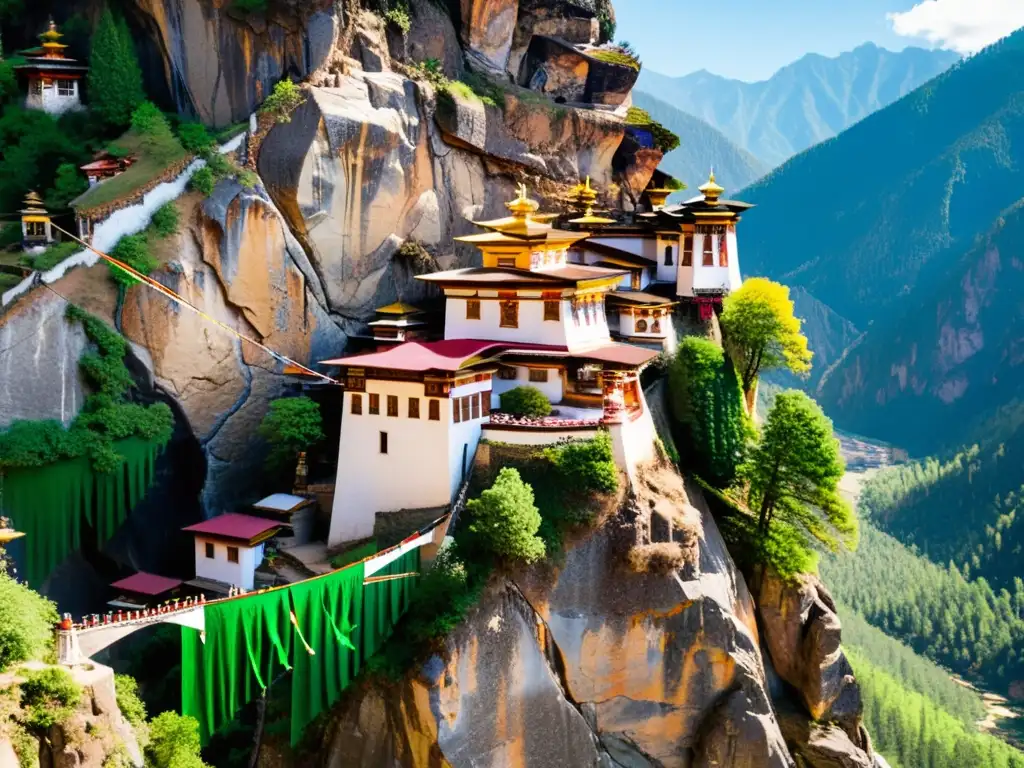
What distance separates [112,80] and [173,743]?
→ 2546 cm

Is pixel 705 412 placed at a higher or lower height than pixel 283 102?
lower

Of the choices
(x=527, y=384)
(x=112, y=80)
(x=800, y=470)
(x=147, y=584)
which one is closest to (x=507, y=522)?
(x=527, y=384)

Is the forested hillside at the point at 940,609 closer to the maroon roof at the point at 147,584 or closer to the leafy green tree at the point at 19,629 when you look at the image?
the maroon roof at the point at 147,584

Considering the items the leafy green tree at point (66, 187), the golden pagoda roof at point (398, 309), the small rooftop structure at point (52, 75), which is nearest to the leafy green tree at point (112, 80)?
the small rooftop structure at point (52, 75)

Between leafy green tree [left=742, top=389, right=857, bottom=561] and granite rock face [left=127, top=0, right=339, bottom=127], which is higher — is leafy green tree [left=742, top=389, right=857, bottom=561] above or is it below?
below

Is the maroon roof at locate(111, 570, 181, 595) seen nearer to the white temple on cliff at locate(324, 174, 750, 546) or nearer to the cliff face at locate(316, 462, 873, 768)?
the white temple on cliff at locate(324, 174, 750, 546)

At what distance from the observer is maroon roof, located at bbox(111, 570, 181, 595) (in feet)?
124

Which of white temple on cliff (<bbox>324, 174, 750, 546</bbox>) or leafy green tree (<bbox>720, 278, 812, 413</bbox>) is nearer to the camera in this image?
white temple on cliff (<bbox>324, 174, 750, 546</bbox>)

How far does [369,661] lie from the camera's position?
116ft

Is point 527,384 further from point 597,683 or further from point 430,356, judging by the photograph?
point 597,683

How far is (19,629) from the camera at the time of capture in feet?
84.4

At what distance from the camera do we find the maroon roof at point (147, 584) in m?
37.9

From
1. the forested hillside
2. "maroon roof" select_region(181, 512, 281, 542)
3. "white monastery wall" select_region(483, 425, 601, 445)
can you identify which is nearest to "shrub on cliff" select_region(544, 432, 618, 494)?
"white monastery wall" select_region(483, 425, 601, 445)

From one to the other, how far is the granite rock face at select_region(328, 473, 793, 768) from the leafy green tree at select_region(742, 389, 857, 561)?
4.70 m
